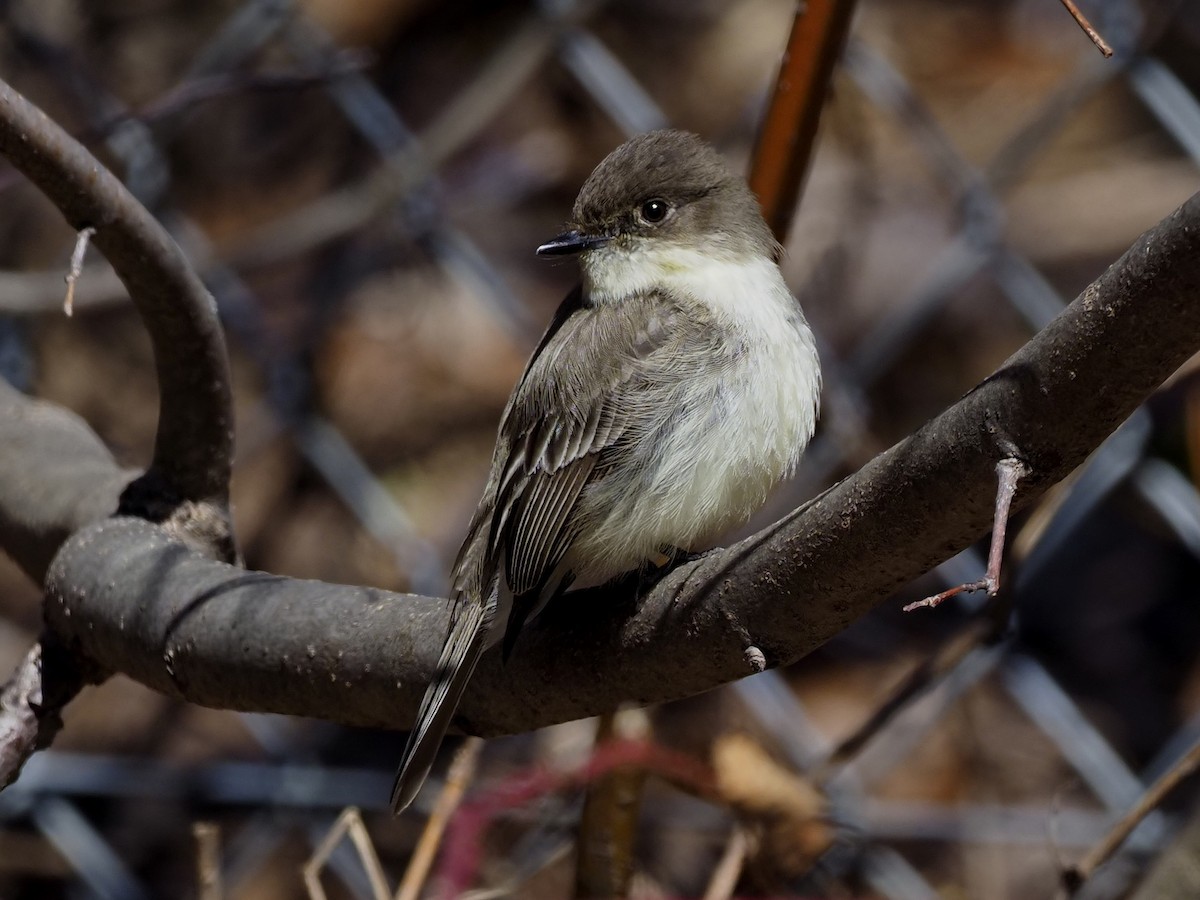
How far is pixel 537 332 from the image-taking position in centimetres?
409

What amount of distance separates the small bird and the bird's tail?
0.05 meters

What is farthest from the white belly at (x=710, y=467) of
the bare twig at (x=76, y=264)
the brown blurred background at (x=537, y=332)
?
the brown blurred background at (x=537, y=332)

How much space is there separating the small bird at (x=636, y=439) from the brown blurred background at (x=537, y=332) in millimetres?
1151

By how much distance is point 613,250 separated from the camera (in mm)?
2736

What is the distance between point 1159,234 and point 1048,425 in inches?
7.5

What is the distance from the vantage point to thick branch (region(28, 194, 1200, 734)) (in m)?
1.29

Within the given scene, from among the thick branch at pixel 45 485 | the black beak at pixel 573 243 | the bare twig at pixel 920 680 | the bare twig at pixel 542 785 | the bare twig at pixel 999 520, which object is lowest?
the bare twig at pixel 920 680

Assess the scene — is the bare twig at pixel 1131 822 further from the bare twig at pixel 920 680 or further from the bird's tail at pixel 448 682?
the bird's tail at pixel 448 682

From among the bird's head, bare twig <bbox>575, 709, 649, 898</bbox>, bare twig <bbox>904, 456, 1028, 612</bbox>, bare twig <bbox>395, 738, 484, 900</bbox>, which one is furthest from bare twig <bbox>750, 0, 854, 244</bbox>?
bare twig <bbox>904, 456, 1028, 612</bbox>

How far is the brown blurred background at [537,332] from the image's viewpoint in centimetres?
372

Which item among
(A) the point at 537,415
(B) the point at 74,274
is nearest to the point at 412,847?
(A) the point at 537,415

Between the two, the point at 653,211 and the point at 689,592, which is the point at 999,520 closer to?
the point at 689,592

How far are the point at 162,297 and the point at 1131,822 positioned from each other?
165 cm

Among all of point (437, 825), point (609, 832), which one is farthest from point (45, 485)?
point (609, 832)
